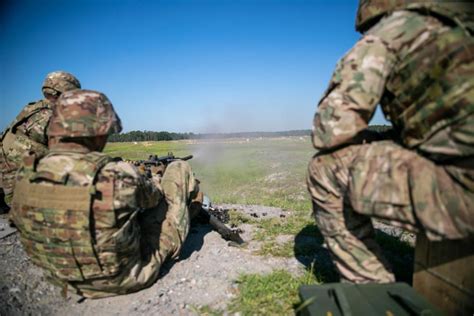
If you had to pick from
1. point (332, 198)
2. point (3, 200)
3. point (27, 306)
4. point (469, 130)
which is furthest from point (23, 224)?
point (3, 200)

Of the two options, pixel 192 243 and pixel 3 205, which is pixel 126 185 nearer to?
pixel 192 243

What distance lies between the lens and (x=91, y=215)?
294 cm

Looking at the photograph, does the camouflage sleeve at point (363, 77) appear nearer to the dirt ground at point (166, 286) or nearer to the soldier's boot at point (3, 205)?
the dirt ground at point (166, 286)

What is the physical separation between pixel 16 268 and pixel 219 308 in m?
2.68

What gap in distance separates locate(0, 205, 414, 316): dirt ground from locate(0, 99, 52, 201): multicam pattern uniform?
7.40 feet

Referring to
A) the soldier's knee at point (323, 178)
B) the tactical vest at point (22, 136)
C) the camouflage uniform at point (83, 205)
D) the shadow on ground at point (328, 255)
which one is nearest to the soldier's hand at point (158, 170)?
the camouflage uniform at point (83, 205)

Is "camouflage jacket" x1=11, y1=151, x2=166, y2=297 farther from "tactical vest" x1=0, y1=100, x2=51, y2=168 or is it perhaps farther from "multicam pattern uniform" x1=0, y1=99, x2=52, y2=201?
"tactical vest" x1=0, y1=100, x2=51, y2=168

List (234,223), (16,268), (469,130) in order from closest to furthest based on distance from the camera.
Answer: (469,130), (16,268), (234,223)

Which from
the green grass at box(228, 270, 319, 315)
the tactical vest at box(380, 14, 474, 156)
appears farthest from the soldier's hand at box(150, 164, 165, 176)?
the tactical vest at box(380, 14, 474, 156)

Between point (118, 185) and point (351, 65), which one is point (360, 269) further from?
point (118, 185)

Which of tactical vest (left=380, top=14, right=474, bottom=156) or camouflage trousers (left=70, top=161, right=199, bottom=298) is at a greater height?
tactical vest (left=380, top=14, right=474, bottom=156)

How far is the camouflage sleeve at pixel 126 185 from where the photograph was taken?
9.84ft

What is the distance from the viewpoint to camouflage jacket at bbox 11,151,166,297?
2.88 metres

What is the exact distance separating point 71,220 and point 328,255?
3288 mm
